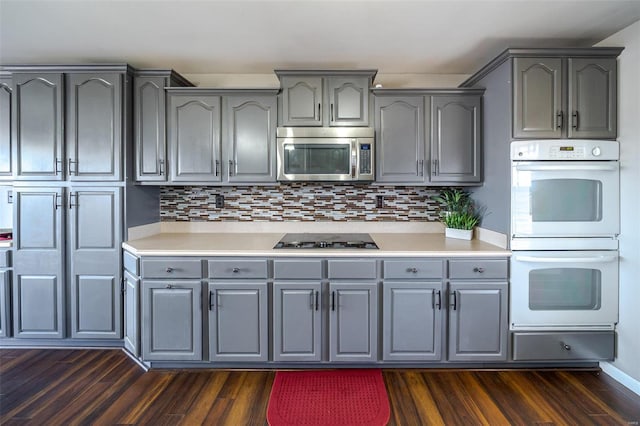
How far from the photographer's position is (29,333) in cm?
264

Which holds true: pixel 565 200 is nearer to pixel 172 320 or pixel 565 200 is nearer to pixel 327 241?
pixel 327 241

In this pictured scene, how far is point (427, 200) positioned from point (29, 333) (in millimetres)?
3627

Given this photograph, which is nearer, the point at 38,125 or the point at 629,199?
the point at 629,199

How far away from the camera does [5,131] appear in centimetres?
264

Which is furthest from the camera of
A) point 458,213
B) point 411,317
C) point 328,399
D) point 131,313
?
point 458,213

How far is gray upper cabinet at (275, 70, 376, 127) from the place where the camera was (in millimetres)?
2664

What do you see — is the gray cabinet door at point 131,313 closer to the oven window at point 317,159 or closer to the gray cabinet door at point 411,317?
the oven window at point 317,159

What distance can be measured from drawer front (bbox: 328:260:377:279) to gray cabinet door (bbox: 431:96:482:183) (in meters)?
1.01

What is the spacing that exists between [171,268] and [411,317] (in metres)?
1.78

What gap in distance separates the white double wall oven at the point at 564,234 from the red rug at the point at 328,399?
114cm

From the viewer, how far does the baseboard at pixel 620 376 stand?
7.10 feet

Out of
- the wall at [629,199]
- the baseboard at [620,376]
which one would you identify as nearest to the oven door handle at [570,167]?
the wall at [629,199]

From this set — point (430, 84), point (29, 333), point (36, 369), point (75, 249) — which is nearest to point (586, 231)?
point (430, 84)

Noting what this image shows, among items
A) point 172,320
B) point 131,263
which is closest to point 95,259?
point 131,263
